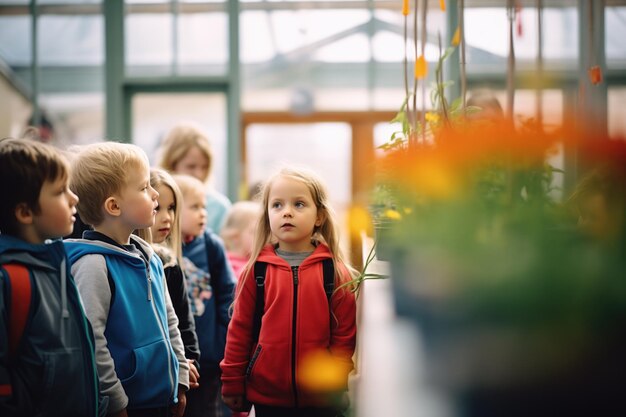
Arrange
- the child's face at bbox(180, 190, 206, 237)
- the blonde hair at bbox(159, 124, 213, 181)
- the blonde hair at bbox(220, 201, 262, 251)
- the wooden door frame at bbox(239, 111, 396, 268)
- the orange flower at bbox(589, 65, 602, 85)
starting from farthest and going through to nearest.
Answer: the wooden door frame at bbox(239, 111, 396, 268)
the blonde hair at bbox(159, 124, 213, 181)
the blonde hair at bbox(220, 201, 262, 251)
the child's face at bbox(180, 190, 206, 237)
the orange flower at bbox(589, 65, 602, 85)

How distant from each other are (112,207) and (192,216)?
2.10ft

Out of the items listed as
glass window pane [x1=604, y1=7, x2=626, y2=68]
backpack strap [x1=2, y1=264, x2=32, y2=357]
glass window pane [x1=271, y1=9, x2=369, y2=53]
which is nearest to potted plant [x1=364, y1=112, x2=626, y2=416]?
backpack strap [x1=2, y1=264, x2=32, y2=357]

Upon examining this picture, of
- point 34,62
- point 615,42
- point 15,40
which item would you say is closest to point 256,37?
point 34,62

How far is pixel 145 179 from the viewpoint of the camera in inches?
72.2

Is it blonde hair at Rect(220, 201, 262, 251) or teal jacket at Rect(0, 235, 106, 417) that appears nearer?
teal jacket at Rect(0, 235, 106, 417)

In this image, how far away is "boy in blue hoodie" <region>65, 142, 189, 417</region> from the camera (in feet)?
Result: 5.43

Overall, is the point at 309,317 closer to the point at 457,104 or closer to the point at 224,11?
the point at 457,104

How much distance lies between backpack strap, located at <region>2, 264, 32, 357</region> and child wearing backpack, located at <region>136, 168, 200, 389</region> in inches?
26.4

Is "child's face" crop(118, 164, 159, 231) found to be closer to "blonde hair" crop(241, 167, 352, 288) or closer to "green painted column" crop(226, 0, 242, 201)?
"blonde hair" crop(241, 167, 352, 288)

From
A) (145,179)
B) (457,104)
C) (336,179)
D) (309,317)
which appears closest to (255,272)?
(309,317)

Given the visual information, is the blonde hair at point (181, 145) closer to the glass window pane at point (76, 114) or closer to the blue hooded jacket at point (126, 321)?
the blue hooded jacket at point (126, 321)

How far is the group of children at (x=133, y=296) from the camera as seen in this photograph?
1425 millimetres

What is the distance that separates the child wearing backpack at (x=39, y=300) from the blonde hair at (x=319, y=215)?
0.57 metres

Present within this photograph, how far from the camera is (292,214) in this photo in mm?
1925
